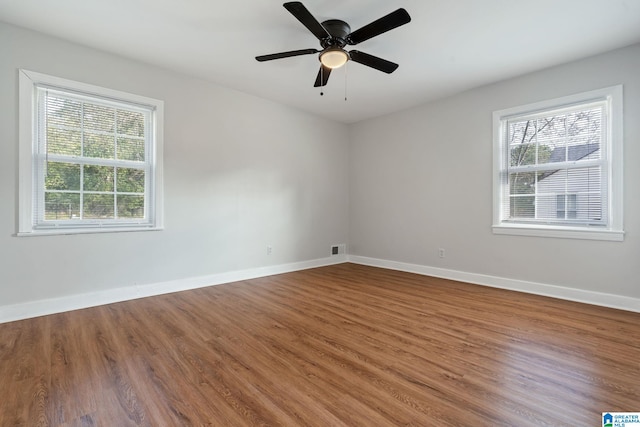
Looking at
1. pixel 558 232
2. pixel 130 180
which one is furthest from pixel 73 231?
pixel 558 232

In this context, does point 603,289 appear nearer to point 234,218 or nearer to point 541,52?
point 541,52

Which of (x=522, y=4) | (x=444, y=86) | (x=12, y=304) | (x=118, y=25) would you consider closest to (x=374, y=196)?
(x=444, y=86)

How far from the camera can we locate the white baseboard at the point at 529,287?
10.2 feet

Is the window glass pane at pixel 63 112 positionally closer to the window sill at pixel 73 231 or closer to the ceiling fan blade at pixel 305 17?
the window sill at pixel 73 231

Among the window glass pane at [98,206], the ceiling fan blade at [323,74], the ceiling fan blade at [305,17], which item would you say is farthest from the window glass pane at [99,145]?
the ceiling fan blade at [305,17]

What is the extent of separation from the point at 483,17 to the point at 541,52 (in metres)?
1.13

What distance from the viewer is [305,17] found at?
2.17 meters

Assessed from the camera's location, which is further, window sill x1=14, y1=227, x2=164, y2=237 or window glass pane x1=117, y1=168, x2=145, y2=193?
window glass pane x1=117, y1=168, x2=145, y2=193

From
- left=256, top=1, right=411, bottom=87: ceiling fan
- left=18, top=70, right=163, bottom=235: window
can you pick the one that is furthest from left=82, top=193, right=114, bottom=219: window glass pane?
left=256, top=1, right=411, bottom=87: ceiling fan

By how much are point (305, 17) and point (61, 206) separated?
3.09 metres

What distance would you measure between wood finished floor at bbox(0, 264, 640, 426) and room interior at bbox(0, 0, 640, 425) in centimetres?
45

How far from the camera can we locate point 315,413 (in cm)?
150

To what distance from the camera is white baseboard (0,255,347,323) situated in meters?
2.78

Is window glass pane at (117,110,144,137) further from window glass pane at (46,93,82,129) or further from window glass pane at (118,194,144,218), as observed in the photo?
window glass pane at (118,194,144,218)
